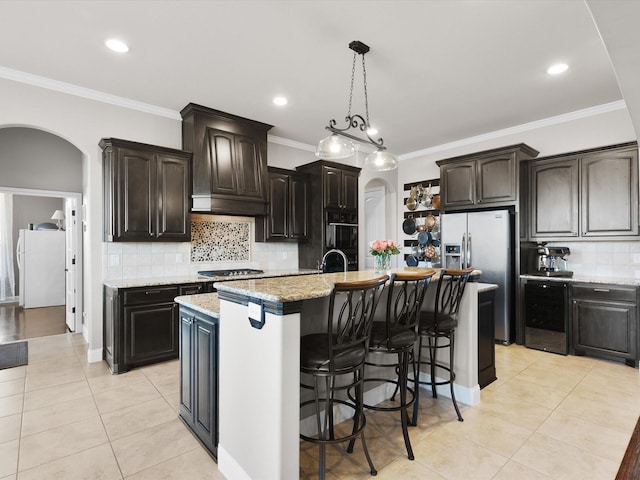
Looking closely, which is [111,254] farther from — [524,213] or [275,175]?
[524,213]

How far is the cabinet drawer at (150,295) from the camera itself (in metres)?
3.47

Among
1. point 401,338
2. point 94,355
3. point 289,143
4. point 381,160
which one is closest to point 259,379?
point 401,338

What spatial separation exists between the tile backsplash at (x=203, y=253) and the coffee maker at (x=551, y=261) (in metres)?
3.49

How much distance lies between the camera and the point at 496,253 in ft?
14.8

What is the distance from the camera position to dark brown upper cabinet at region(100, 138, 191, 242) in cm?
365

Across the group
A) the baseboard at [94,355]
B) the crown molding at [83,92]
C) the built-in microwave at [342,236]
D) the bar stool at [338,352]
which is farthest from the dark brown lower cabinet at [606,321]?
the baseboard at [94,355]

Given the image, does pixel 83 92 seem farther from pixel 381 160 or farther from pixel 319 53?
pixel 381 160

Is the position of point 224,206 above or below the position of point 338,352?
above

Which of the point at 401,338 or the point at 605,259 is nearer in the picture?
the point at 401,338

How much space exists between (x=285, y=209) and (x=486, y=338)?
3112 mm

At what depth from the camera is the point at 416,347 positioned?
3.13m

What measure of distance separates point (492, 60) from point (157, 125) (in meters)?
3.72

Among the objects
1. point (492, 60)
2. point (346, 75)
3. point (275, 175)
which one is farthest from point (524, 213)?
point (275, 175)

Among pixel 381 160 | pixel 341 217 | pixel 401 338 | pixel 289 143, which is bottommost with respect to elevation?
pixel 401 338
